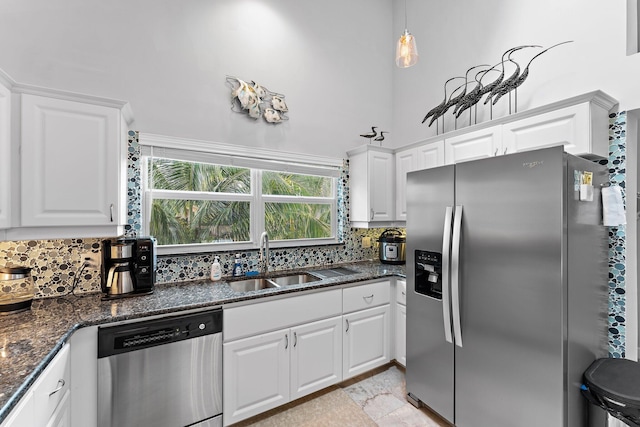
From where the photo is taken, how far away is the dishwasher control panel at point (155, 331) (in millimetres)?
1502

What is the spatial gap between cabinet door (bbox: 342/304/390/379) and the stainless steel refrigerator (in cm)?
52

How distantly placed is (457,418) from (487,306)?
2.62ft

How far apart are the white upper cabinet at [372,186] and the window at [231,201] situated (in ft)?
0.78

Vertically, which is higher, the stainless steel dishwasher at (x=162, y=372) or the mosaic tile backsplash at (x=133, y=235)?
the mosaic tile backsplash at (x=133, y=235)

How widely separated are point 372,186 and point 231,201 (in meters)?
1.41

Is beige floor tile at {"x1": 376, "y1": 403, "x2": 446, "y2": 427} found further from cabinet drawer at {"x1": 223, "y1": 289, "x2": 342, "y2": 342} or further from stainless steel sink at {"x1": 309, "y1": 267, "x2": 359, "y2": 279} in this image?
stainless steel sink at {"x1": 309, "y1": 267, "x2": 359, "y2": 279}

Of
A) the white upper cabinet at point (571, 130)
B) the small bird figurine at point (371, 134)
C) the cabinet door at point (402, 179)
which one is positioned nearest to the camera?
the white upper cabinet at point (571, 130)

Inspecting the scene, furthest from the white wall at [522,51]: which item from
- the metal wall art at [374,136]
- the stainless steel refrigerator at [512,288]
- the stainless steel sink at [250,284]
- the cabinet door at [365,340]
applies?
the stainless steel sink at [250,284]

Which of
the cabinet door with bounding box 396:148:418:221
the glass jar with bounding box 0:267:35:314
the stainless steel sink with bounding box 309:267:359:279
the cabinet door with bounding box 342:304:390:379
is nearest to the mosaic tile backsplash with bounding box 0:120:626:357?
the glass jar with bounding box 0:267:35:314

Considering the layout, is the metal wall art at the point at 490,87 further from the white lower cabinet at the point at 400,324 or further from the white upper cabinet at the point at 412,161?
the white lower cabinet at the point at 400,324

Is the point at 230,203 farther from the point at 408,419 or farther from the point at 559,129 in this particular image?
the point at 559,129

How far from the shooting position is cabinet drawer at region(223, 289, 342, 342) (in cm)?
184

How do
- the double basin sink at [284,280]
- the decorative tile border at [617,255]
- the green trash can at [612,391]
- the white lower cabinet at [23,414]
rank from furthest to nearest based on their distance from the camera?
1. the double basin sink at [284,280]
2. the decorative tile border at [617,255]
3. the green trash can at [612,391]
4. the white lower cabinet at [23,414]

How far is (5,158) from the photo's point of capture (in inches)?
56.2
